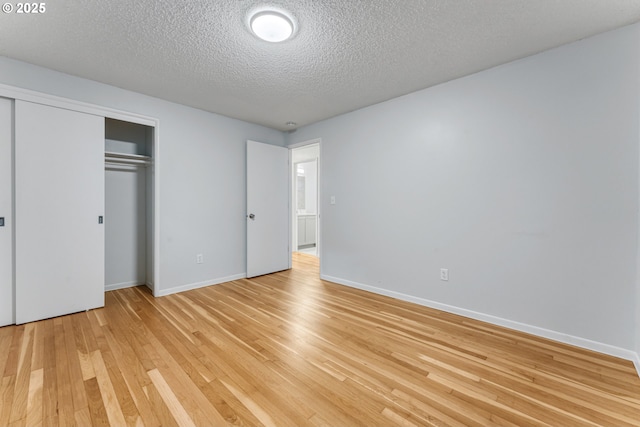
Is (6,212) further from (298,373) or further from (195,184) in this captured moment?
(298,373)

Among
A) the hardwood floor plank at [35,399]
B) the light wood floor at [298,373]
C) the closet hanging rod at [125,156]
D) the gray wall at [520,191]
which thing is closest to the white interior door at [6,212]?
the light wood floor at [298,373]

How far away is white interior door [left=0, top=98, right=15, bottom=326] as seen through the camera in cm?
→ 234

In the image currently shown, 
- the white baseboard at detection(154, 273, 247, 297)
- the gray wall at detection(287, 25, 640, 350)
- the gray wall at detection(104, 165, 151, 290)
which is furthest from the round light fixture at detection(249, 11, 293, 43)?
the white baseboard at detection(154, 273, 247, 297)

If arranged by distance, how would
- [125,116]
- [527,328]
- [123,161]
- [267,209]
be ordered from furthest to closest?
[267,209] < [123,161] < [125,116] < [527,328]

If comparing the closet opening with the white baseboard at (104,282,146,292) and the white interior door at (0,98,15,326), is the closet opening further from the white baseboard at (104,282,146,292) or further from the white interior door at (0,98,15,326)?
the white interior door at (0,98,15,326)

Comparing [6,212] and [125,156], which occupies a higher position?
[125,156]

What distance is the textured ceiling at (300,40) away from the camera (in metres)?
1.73

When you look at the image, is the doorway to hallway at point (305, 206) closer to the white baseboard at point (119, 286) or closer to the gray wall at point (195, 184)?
the gray wall at point (195, 184)

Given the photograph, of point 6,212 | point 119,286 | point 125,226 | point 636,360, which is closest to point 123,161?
point 125,226

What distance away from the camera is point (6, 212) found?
2.36 m

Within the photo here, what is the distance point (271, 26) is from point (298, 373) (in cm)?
236

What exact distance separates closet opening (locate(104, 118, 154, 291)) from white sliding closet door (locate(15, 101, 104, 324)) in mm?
593

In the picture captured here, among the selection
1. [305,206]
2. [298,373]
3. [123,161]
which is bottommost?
[298,373]

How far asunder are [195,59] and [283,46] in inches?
32.6
